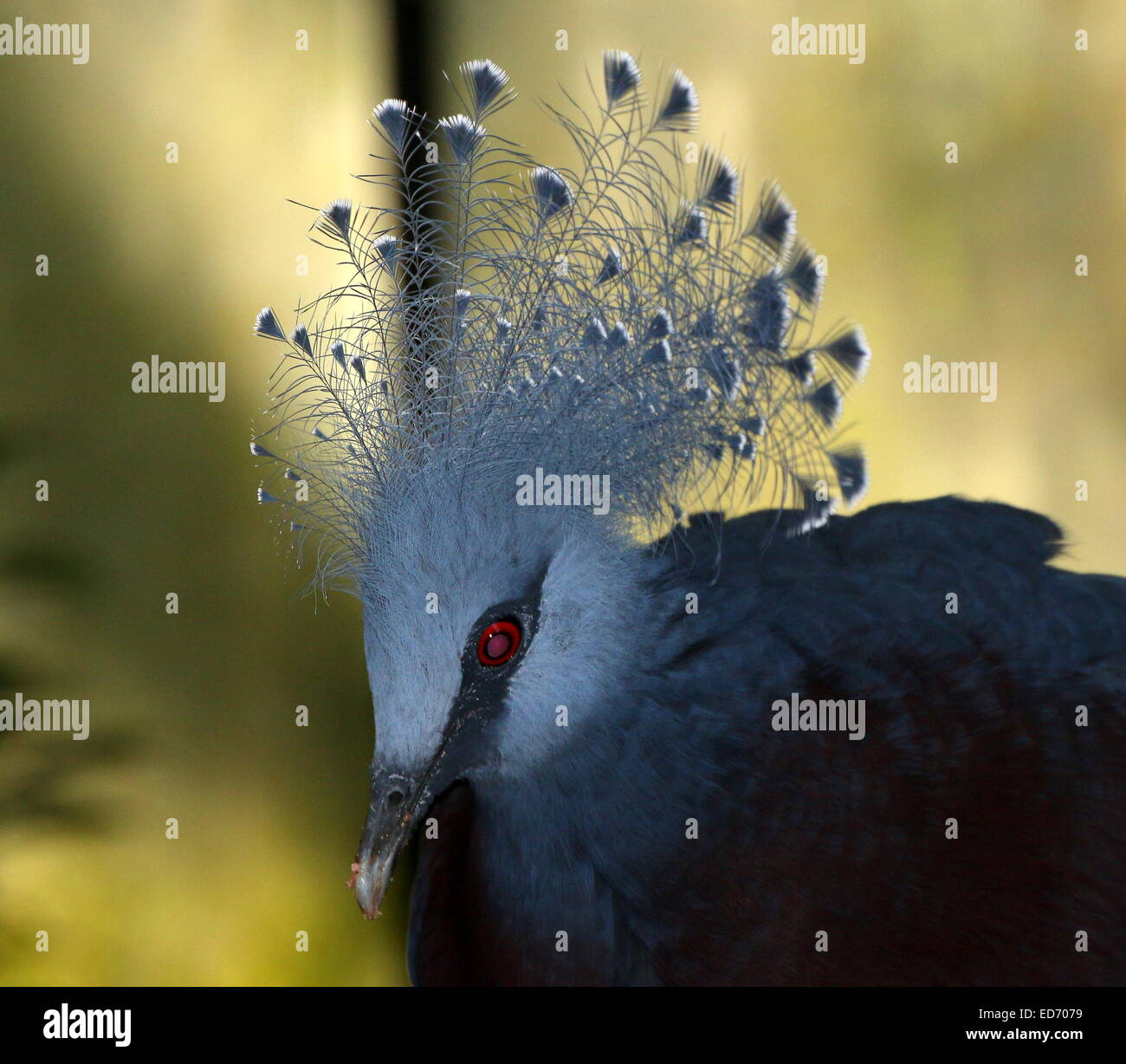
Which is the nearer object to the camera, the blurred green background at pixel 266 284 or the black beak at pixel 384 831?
the black beak at pixel 384 831

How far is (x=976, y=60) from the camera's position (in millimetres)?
2039

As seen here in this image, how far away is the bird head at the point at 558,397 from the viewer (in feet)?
3.46

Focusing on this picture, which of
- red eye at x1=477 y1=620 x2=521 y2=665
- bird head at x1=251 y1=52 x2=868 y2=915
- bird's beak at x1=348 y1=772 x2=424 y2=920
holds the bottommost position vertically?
bird's beak at x1=348 y1=772 x2=424 y2=920

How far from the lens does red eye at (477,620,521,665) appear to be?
1.04 meters

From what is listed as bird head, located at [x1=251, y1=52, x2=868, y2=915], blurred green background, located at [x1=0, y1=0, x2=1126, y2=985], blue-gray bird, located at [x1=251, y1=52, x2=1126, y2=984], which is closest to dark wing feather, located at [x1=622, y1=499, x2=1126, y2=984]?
blue-gray bird, located at [x1=251, y1=52, x2=1126, y2=984]

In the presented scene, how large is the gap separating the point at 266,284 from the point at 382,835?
140cm

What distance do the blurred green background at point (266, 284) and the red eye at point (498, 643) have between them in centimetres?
100

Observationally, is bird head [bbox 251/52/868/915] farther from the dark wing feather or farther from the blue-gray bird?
the dark wing feather

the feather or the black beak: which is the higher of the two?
→ the feather

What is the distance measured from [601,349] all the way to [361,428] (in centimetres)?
28

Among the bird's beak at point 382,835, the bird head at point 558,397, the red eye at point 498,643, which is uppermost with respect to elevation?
the bird head at point 558,397

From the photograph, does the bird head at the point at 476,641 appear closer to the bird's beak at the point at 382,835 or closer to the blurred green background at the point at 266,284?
the bird's beak at the point at 382,835

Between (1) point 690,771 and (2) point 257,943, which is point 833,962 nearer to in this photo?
(1) point 690,771

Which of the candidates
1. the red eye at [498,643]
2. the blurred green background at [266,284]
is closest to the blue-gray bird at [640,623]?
the red eye at [498,643]
